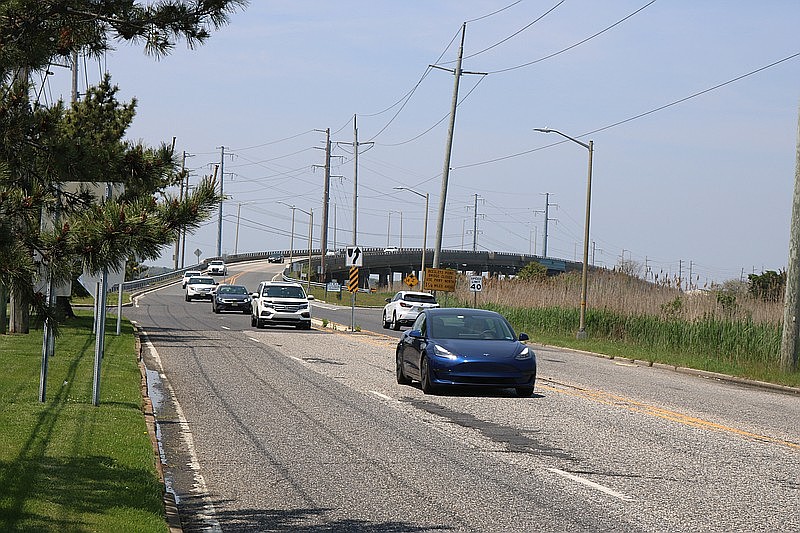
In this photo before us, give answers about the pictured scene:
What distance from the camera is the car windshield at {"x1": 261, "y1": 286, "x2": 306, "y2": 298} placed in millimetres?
45750

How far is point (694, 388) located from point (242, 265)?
436 ft

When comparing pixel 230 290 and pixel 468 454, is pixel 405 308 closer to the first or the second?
pixel 230 290

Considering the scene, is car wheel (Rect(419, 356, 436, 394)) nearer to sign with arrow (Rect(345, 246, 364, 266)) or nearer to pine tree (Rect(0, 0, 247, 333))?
pine tree (Rect(0, 0, 247, 333))

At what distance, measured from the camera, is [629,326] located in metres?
41.1

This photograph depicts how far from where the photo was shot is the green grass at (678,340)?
29938 millimetres

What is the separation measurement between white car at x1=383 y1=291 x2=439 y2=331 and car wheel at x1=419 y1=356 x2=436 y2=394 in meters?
29.7

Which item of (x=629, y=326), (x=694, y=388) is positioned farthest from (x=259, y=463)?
(x=629, y=326)

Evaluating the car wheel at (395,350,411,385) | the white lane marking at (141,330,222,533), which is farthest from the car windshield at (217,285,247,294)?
the white lane marking at (141,330,222,533)

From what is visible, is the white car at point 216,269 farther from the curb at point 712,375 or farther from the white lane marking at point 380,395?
the white lane marking at point 380,395

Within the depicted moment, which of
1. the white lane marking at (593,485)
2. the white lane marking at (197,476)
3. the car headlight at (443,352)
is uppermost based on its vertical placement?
the car headlight at (443,352)

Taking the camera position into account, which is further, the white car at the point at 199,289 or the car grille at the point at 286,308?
the white car at the point at 199,289

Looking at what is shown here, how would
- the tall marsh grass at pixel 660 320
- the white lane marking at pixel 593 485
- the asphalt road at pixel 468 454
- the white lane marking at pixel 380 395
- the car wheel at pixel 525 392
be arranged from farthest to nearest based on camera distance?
the tall marsh grass at pixel 660 320
the car wheel at pixel 525 392
the white lane marking at pixel 380 395
the white lane marking at pixel 593 485
the asphalt road at pixel 468 454

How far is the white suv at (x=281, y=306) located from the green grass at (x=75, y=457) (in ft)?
80.6

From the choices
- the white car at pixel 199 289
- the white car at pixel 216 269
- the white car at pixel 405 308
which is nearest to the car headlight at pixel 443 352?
the white car at pixel 405 308
